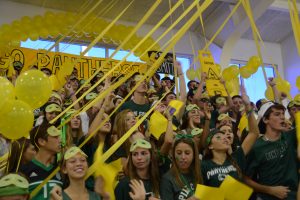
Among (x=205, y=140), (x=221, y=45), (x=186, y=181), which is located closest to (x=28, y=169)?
(x=186, y=181)

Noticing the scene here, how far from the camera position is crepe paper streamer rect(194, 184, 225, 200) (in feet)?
8.52

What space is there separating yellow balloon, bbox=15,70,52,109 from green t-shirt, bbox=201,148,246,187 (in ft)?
4.31

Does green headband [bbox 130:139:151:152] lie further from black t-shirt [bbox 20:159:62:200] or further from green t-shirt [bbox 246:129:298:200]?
green t-shirt [bbox 246:129:298:200]

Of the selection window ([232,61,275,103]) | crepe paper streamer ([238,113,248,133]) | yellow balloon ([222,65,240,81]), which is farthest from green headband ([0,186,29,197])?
window ([232,61,275,103])

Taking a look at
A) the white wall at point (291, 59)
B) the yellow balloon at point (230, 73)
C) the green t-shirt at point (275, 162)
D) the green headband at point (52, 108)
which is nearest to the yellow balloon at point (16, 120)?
the green headband at point (52, 108)

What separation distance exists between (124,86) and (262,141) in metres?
2.59

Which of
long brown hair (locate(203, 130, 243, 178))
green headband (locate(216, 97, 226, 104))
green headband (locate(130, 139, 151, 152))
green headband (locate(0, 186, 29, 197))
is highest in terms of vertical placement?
green headband (locate(216, 97, 226, 104))

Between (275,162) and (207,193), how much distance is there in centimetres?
77

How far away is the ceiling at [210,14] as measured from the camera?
869 cm

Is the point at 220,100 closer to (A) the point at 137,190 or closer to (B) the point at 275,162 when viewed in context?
(B) the point at 275,162

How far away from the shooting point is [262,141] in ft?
10.7

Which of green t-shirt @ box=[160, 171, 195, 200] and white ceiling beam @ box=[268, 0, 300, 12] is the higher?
white ceiling beam @ box=[268, 0, 300, 12]

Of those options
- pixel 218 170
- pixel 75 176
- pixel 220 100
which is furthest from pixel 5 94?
pixel 220 100

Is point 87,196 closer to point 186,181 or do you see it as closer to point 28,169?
point 28,169
